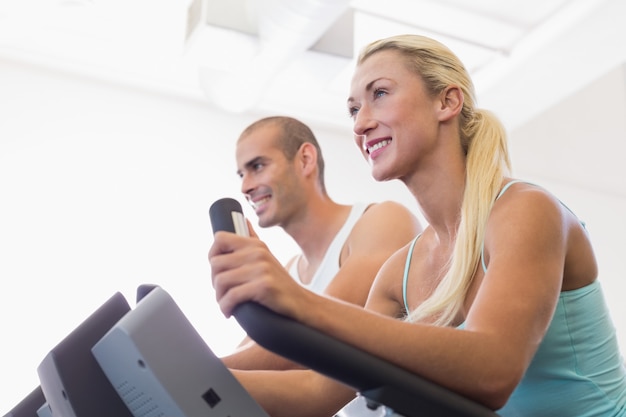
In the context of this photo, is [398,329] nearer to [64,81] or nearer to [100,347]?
[100,347]

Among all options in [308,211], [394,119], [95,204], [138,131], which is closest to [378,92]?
[394,119]

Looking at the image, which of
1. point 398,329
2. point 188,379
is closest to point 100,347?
point 188,379

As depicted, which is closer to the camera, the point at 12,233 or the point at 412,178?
the point at 412,178

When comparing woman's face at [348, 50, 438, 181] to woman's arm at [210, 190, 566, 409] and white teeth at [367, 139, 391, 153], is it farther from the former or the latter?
woman's arm at [210, 190, 566, 409]

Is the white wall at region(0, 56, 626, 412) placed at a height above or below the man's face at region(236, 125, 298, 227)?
above

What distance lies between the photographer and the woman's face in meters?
1.23

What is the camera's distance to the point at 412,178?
1.27m

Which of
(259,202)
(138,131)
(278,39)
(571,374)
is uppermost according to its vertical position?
(138,131)

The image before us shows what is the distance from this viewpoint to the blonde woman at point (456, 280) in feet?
2.34

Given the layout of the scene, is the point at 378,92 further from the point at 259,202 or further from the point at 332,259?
the point at 259,202

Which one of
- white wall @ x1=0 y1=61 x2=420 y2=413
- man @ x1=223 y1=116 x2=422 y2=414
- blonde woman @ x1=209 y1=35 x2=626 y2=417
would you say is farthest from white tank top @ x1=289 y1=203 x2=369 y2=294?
white wall @ x1=0 y1=61 x2=420 y2=413

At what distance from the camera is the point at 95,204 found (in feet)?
13.9

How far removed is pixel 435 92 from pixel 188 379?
0.70 m

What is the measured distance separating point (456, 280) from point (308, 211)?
128 centimetres
